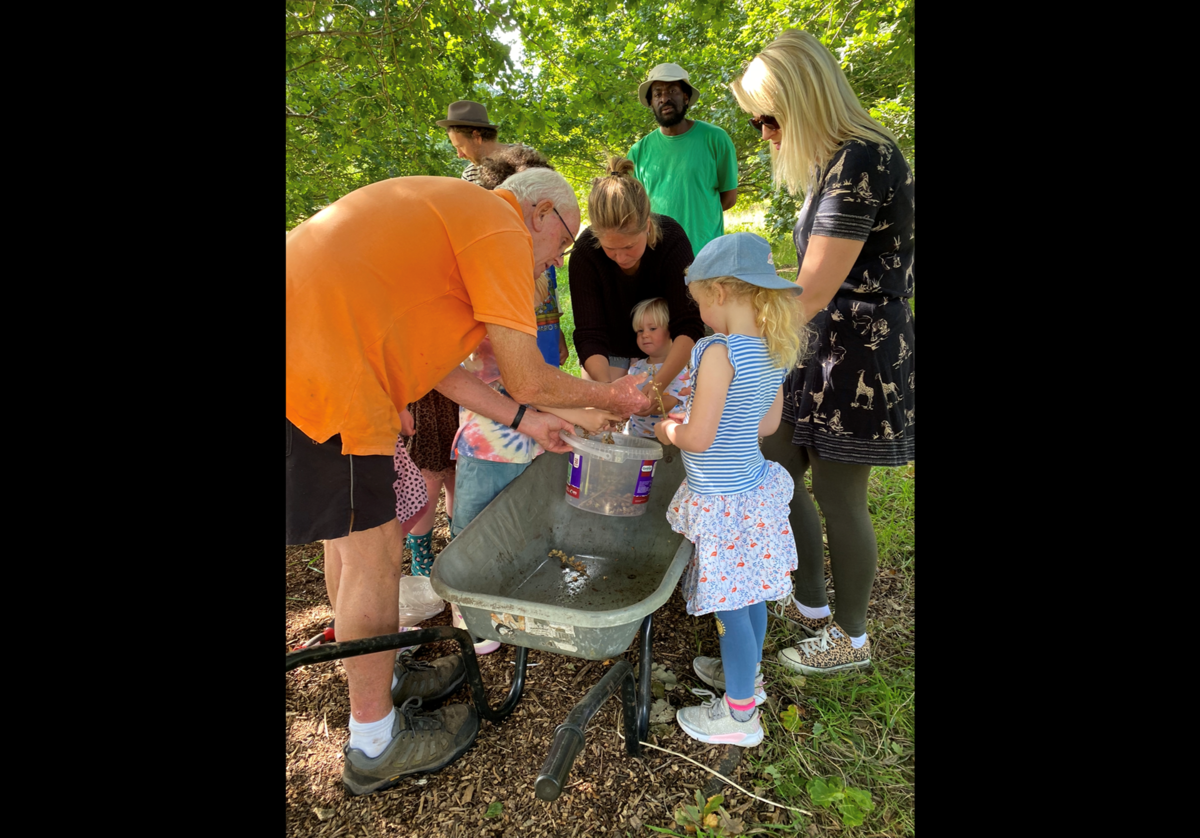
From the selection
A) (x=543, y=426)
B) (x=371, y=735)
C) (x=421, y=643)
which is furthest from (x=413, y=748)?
(x=543, y=426)

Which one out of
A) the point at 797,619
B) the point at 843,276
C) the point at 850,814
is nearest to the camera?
the point at 850,814

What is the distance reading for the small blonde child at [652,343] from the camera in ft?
8.86

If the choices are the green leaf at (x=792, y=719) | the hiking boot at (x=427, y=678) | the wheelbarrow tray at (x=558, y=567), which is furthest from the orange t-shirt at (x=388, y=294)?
the green leaf at (x=792, y=719)

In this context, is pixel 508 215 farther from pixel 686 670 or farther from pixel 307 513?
pixel 686 670

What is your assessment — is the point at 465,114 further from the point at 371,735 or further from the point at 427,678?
the point at 371,735

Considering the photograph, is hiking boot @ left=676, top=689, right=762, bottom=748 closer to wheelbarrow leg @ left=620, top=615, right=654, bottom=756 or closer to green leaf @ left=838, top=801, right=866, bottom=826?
wheelbarrow leg @ left=620, top=615, right=654, bottom=756

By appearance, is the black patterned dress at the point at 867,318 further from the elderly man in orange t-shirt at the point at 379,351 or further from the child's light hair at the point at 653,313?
the elderly man in orange t-shirt at the point at 379,351

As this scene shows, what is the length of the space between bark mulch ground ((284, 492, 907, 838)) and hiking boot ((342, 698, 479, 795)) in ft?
0.18

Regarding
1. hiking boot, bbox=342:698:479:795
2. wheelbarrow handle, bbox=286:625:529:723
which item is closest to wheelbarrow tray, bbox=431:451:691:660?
wheelbarrow handle, bbox=286:625:529:723

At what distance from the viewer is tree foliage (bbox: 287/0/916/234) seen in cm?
358

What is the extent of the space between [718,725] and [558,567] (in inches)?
31.1

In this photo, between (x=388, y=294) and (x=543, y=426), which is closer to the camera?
(x=388, y=294)

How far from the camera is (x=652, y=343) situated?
9.02 feet

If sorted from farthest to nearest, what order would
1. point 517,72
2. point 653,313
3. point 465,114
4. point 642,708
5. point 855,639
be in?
point 517,72 → point 465,114 → point 653,313 → point 855,639 → point 642,708
